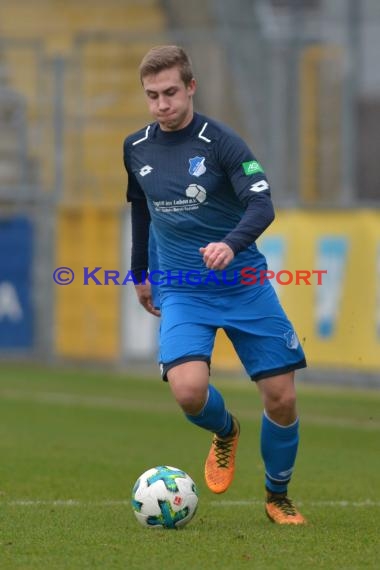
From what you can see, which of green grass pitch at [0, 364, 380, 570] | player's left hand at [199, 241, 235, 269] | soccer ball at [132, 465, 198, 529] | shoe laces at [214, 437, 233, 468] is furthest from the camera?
shoe laces at [214, 437, 233, 468]

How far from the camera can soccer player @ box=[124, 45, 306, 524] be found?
6.69m

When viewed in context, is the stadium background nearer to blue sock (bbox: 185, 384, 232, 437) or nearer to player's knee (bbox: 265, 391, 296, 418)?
blue sock (bbox: 185, 384, 232, 437)

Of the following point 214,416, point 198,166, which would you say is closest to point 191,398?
point 214,416

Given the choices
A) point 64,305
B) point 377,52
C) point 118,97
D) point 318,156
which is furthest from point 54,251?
point 377,52

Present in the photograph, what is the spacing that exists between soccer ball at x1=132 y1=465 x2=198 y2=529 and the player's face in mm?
1696

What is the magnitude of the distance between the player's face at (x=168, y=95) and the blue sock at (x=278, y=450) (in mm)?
1529

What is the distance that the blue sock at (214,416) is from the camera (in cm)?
685

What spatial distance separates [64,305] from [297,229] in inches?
164

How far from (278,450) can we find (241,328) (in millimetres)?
647

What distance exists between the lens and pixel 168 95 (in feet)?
21.9

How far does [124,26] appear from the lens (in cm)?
2144

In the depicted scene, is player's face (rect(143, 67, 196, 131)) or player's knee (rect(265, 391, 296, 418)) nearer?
player's face (rect(143, 67, 196, 131))

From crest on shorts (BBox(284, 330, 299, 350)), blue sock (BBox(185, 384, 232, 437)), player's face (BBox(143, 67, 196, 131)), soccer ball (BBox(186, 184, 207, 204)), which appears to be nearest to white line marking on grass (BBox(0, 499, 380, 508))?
blue sock (BBox(185, 384, 232, 437))

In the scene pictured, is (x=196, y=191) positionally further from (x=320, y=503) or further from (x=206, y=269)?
(x=320, y=503)
